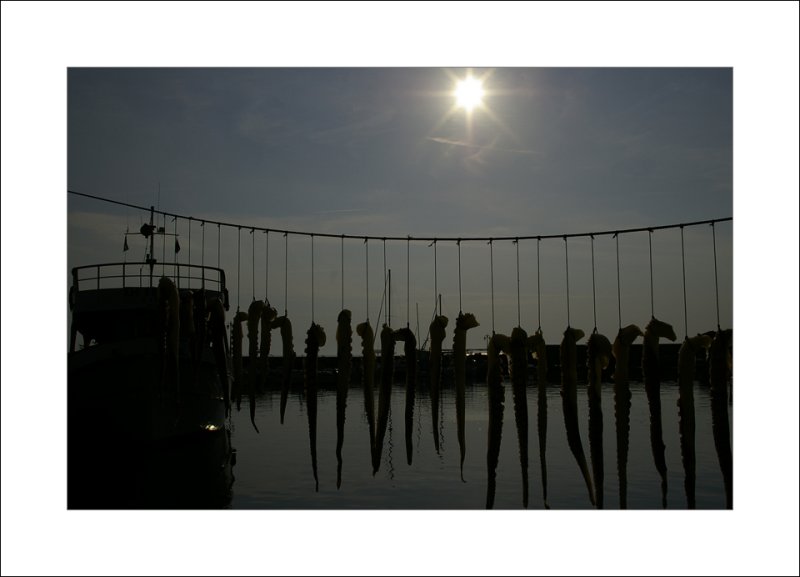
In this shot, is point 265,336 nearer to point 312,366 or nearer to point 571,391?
point 312,366

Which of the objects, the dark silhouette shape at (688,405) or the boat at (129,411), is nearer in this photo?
the dark silhouette shape at (688,405)

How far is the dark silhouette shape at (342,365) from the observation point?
35.1 feet

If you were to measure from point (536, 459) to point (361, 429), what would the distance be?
23513 mm

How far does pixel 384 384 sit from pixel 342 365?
0.73m

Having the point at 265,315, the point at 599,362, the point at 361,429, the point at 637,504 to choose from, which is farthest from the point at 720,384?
the point at 361,429

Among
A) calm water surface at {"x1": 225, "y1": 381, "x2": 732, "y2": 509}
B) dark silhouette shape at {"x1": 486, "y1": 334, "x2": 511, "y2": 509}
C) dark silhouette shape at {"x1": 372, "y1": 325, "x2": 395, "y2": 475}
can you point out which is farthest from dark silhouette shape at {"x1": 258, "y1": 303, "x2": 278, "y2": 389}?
calm water surface at {"x1": 225, "y1": 381, "x2": 732, "y2": 509}

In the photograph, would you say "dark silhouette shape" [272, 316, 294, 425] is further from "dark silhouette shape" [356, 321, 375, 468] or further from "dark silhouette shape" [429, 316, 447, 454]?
"dark silhouette shape" [429, 316, 447, 454]

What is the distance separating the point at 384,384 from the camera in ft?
34.6

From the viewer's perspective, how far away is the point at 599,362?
9898 millimetres

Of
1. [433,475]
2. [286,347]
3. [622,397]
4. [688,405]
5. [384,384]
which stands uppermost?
[286,347]

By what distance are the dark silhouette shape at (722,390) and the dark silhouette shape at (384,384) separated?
3.91m

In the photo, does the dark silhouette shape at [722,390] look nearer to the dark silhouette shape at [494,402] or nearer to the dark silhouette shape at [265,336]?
the dark silhouette shape at [494,402]

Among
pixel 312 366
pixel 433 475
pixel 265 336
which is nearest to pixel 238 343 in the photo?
pixel 265 336

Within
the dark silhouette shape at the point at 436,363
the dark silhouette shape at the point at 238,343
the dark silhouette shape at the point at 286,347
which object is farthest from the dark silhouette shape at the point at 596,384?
the dark silhouette shape at the point at 238,343
